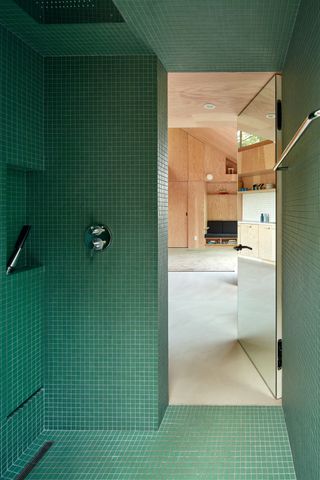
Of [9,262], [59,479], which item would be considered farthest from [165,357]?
[9,262]

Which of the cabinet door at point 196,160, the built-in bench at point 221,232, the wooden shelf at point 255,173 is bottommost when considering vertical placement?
the built-in bench at point 221,232

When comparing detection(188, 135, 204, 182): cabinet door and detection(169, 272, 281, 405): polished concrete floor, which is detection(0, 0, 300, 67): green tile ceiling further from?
detection(188, 135, 204, 182): cabinet door

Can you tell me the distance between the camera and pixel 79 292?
2.43m

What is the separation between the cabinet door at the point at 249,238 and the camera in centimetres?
330

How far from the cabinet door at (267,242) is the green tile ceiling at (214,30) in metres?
1.07

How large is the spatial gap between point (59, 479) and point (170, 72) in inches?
91.9

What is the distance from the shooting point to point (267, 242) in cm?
303

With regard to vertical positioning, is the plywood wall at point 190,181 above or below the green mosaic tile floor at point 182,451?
above

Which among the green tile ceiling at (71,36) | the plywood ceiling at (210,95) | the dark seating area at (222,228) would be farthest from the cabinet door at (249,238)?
the dark seating area at (222,228)

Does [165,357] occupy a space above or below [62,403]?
above

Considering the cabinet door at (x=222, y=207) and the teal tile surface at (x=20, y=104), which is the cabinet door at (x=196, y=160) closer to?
the cabinet door at (x=222, y=207)

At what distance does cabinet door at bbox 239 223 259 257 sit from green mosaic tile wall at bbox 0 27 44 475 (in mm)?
1717

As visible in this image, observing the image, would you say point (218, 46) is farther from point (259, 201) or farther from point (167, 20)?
point (259, 201)

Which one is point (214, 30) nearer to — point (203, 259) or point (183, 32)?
point (183, 32)
